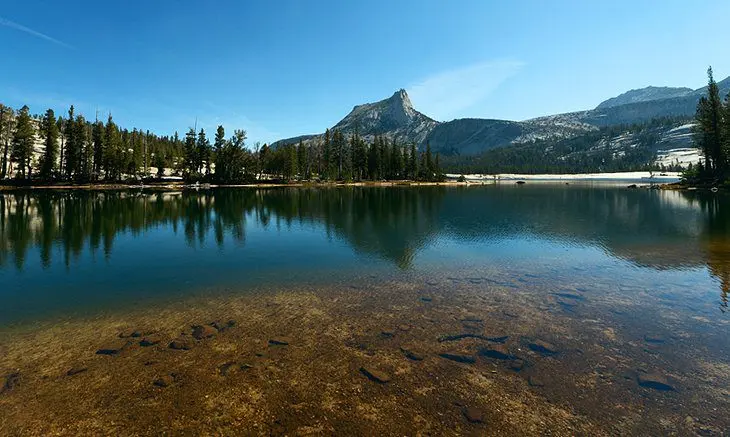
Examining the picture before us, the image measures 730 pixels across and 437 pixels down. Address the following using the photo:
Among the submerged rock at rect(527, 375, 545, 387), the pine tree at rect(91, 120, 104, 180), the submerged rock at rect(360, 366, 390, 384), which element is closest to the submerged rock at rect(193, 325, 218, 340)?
the submerged rock at rect(360, 366, 390, 384)

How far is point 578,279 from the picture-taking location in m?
Answer: 22.9

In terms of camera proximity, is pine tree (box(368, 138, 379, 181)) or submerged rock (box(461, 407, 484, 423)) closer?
submerged rock (box(461, 407, 484, 423))

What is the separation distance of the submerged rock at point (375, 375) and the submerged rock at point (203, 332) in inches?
274

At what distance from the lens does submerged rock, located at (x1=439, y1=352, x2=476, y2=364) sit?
12674 millimetres

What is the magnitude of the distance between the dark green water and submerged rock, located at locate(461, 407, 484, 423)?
1275 cm

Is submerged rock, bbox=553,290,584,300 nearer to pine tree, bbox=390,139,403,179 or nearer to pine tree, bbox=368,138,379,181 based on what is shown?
pine tree, bbox=368,138,379,181

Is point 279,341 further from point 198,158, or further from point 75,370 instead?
point 198,158

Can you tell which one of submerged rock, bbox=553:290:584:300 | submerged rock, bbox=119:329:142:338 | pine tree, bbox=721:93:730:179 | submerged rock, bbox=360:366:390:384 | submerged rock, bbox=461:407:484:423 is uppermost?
pine tree, bbox=721:93:730:179

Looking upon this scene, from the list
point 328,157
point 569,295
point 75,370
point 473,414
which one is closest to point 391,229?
point 569,295

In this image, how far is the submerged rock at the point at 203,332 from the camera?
14719mm

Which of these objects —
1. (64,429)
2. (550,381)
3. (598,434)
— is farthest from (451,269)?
(64,429)

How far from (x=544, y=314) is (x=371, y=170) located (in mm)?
156693

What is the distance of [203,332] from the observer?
49.6ft

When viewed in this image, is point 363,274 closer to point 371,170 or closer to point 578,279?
point 578,279
